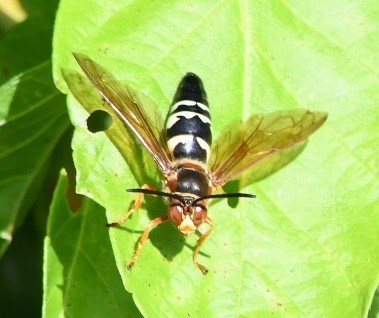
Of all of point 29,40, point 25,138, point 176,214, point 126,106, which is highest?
point 29,40

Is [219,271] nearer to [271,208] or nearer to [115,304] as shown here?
[271,208]

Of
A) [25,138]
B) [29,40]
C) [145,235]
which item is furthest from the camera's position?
[29,40]

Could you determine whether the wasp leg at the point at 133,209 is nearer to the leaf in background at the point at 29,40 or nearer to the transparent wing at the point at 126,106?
the transparent wing at the point at 126,106

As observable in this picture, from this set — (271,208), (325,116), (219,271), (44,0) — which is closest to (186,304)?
(219,271)

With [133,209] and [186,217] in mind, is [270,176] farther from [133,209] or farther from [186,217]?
[133,209]

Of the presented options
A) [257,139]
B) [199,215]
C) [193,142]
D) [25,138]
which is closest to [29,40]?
[25,138]

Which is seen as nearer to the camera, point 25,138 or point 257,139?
point 257,139

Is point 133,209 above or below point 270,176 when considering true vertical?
below

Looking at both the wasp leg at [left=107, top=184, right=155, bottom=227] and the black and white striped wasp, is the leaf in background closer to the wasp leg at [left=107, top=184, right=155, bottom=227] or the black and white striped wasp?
the black and white striped wasp
